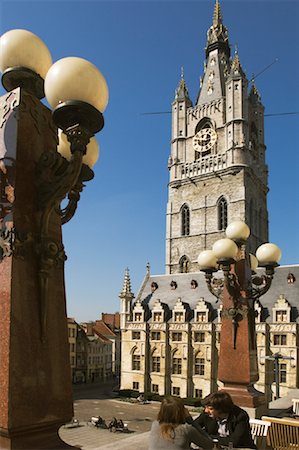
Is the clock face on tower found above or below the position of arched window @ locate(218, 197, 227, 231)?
above

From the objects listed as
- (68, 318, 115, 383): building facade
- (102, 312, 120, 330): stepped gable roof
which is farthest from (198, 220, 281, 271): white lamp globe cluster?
(102, 312, 120, 330): stepped gable roof

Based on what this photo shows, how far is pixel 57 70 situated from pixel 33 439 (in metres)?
3.05

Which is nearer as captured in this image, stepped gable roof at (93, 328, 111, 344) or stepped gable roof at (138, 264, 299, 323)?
stepped gable roof at (138, 264, 299, 323)

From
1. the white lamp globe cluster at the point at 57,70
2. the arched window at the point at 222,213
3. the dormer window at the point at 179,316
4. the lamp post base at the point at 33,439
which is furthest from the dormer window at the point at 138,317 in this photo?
the white lamp globe cluster at the point at 57,70

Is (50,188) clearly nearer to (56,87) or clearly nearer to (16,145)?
(16,145)

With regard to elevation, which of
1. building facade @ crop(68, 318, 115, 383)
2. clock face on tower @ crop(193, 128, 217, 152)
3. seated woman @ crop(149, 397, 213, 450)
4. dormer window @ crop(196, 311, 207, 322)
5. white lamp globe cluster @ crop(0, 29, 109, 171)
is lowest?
building facade @ crop(68, 318, 115, 383)

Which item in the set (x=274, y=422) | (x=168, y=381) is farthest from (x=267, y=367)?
(x=274, y=422)

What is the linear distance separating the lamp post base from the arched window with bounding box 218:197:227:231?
4954cm

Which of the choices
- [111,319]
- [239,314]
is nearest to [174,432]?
[239,314]

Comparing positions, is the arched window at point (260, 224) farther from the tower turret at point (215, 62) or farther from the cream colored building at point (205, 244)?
the tower turret at point (215, 62)

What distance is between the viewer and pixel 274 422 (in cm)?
638

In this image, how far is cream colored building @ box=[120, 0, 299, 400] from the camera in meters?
37.2

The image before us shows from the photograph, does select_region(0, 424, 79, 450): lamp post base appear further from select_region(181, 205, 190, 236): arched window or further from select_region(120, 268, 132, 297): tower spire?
select_region(181, 205, 190, 236): arched window

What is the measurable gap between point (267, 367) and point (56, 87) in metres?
35.6
